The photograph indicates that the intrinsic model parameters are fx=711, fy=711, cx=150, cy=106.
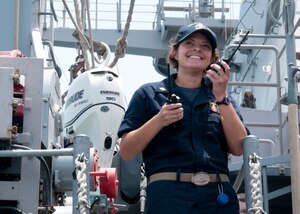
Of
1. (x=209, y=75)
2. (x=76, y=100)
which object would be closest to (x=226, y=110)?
(x=209, y=75)

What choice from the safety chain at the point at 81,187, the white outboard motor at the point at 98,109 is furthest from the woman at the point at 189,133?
the white outboard motor at the point at 98,109

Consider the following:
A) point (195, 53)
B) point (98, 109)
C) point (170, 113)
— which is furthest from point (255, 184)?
point (98, 109)

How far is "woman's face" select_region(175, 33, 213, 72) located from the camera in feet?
8.86

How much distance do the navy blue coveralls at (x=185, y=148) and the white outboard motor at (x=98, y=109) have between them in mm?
1752

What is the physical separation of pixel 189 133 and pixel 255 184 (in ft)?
1.00

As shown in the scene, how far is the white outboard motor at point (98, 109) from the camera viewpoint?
14.9 ft

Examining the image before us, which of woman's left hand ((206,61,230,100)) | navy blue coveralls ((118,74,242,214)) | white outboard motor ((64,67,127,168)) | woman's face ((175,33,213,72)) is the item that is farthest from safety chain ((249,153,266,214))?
white outboard motor ((64,67,127,168))

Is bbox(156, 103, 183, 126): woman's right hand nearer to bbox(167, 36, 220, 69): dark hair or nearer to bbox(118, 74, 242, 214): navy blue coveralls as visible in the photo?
bbox(118, 74, 242, 214): navy blue coveralls

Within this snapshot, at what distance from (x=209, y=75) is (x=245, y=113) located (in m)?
4.65

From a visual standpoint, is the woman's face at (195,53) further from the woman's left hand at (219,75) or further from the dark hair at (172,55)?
the woman's left hand at (219,75)

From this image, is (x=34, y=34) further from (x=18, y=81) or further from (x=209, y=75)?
(x=209, y=75)

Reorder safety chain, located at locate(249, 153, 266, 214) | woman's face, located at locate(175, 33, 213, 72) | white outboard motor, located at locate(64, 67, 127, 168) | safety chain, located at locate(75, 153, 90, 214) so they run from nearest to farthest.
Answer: safety chain, located at locate(75, 153, 90, 214)
safety chain, located at locate(249, 153, 266, 214)
woman's face, located at locate(175, 33, 213, 72)
white outboard motor, located at locate(64, 67, 127, 168)

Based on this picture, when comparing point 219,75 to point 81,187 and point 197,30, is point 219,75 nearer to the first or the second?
point 197,30

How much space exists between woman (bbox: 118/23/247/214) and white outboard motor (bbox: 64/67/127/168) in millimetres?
1764
